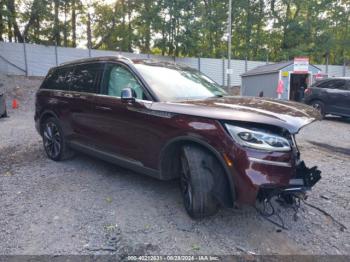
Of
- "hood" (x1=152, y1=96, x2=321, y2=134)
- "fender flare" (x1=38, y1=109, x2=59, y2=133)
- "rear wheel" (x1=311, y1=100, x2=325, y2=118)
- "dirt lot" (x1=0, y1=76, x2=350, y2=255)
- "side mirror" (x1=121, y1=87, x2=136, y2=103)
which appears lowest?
"dirt lot" (x1=0, y1=76, x2=350, y2=255)

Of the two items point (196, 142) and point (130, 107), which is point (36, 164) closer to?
point (130, 107)

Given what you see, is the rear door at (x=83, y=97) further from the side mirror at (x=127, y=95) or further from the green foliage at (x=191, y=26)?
the green foliage at (x=191, y=26)

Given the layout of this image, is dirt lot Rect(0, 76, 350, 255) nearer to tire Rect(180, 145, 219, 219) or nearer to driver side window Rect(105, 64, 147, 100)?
tire Rect(180, 145, 219, 219)

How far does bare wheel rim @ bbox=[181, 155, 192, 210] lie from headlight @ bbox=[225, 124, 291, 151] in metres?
0.66

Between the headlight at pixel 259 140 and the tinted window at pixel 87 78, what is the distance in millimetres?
2396

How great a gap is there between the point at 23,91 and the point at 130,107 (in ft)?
46.7

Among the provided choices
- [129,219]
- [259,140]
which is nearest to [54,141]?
[129,219]

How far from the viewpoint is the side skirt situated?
11.5ft

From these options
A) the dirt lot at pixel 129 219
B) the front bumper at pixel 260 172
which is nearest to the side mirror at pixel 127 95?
the dirt lot at pixel 129 219

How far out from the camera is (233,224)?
310 cm

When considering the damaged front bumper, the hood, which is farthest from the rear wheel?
the damaged front bumper

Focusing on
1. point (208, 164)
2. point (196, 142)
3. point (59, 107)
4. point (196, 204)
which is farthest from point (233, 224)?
point (59, 107)

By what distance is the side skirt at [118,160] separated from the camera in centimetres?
351

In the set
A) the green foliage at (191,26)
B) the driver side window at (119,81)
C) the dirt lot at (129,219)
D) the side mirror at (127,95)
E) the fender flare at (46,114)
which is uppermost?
the green foliage at (191,26)
